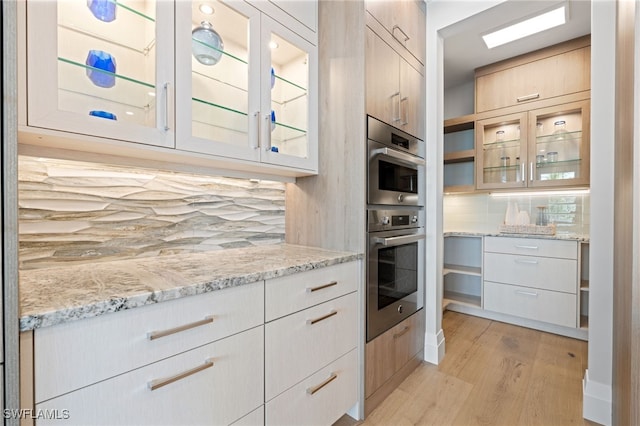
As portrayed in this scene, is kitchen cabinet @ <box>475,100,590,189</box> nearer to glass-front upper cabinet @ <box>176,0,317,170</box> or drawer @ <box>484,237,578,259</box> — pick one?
drawer @ <box>484,237,578,259</box>

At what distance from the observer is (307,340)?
1.18 m

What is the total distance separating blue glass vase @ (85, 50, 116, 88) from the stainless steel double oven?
1.14 m

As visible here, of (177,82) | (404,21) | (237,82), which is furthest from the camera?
(404,21)

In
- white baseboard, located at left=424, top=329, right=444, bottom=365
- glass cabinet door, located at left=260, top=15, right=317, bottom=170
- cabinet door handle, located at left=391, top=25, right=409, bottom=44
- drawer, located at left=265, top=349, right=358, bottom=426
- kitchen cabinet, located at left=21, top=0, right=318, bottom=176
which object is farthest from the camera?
white baseboard, located at left=424, top=329, right=444, bottom=365

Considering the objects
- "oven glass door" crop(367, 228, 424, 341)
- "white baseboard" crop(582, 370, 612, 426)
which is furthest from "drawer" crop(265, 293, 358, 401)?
"white baseboard" crop(582, 370, 612, 426)

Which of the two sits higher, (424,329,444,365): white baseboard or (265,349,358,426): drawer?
(265,349,358,426): drawer

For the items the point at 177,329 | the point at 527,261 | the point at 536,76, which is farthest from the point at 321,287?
the point at 536,76

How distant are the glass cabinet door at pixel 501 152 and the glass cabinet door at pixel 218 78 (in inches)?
98.0

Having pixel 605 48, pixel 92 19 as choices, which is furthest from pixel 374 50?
pixel 92 19

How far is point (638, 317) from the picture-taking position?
703 mm

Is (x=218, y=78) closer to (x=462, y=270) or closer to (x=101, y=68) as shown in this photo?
(x=101, y=68)

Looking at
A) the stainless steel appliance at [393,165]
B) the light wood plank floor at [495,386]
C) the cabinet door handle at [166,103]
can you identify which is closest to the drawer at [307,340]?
the light wood plank floor at [495,386]

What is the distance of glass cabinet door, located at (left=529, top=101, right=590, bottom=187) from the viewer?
7.78ft

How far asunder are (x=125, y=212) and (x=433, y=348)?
212 centimetres
